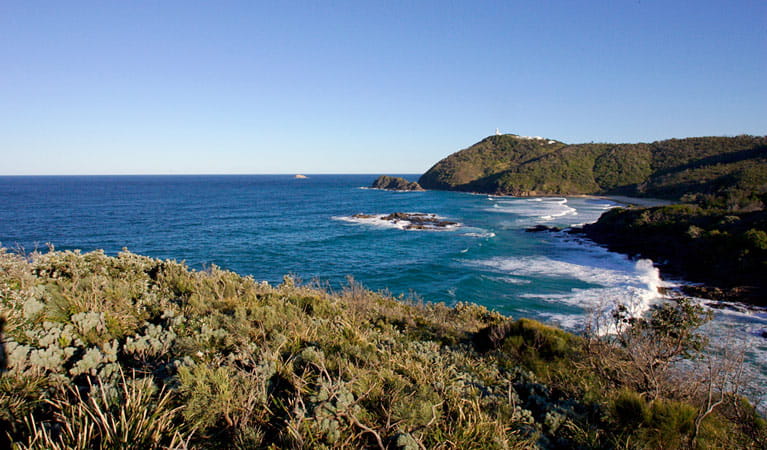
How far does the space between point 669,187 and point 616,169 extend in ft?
103

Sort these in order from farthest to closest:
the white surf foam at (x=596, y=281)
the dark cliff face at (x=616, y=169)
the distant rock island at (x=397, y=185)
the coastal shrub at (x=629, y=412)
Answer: the distant rock island at (x=397, y=185), the dark cliff face at (x=616, y=169), the white surf foam at (x=596, y=281), the coastal shrub at (x=629, y=412)

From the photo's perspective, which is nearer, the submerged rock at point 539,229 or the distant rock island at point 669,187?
the distant rock island at point 669,187

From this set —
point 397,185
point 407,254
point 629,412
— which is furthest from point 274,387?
point 397,185

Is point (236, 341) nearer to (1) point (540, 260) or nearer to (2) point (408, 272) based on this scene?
(2) point (408, 272)

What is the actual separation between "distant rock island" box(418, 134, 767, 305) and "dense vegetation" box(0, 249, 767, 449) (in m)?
19.7

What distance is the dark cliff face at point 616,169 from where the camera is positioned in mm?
58719

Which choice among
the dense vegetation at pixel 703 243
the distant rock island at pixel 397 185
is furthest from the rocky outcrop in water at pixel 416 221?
the distant rock island at pixel 397 185

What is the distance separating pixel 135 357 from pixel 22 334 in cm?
123

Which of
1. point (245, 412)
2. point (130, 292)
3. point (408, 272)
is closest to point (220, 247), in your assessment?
point (408, 272)

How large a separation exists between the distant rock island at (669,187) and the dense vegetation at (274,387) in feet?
64.5

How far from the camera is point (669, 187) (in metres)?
63.3

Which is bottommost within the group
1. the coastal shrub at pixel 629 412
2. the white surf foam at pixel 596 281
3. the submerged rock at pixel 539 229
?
the white surf foam at pixel 596 281

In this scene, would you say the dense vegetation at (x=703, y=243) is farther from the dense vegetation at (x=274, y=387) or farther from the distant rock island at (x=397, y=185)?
the distant rock island at (x=397, y=185)

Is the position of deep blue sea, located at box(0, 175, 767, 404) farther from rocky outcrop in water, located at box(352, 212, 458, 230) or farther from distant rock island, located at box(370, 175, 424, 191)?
distant rock island, located at box(370, 175, 424, 191)
